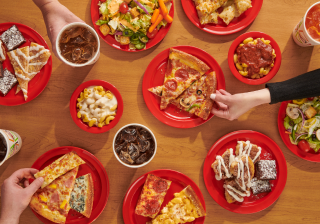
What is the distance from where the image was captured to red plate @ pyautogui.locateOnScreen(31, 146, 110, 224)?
3.07 metres

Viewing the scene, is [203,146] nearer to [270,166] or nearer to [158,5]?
[270,166]

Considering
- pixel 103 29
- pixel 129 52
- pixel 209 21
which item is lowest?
pixel 129 52

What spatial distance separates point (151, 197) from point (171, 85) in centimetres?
158

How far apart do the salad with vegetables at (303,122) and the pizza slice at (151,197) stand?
1974 mm

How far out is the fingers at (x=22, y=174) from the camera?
112 inches

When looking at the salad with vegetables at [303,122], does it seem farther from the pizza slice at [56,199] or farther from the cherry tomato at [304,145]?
the pizza slice at [56,199]

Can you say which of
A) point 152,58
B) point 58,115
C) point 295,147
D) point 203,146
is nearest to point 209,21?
point 152,58

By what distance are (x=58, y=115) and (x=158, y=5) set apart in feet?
6.92

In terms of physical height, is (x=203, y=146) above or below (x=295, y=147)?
below

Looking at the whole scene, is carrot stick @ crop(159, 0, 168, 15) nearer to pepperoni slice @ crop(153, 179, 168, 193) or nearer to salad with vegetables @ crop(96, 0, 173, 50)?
salad with vegetables @ crop(96, 0, 173, 50)

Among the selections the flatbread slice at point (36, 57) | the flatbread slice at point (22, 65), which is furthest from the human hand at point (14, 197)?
the flatbread slice at point (36, 57)

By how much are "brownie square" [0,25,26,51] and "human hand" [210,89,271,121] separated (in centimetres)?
278

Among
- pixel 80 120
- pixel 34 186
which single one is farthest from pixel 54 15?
pixel 34 186

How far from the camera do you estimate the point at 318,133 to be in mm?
3066
